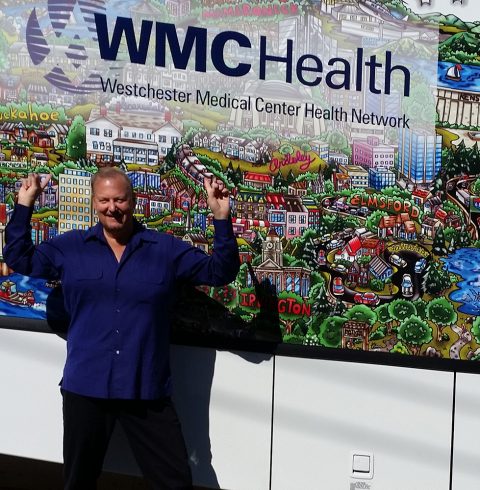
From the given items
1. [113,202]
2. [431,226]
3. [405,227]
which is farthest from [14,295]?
[431,226]

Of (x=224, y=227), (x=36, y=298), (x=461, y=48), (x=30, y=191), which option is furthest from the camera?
(x=36, y=298)

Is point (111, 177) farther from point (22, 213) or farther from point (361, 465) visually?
point (361, 465)

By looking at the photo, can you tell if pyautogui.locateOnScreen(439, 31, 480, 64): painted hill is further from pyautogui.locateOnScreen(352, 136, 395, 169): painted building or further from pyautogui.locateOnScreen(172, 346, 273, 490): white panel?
pyautogui.locateOnScreen(172, 346, 273, 490): white panel

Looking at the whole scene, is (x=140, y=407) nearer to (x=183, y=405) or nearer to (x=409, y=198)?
(x=183, y=405)

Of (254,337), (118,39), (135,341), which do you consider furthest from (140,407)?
(118,39)

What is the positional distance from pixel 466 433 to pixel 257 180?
1.48 m

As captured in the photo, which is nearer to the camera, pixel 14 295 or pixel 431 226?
pixel 431 226

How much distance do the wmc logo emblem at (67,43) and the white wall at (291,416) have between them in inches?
47.5

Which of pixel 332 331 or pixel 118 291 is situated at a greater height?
pixel 118 291

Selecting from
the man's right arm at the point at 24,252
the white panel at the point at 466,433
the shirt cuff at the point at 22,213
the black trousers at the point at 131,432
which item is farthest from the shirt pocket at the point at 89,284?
the white panel at the point at 466,433

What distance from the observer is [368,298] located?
12.9 feet

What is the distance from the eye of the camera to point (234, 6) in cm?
389

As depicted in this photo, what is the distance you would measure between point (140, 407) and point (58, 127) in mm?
1335

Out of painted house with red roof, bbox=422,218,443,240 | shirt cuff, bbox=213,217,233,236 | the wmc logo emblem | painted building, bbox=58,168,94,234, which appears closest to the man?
shirt cuff, bbox=213,217,233,236
